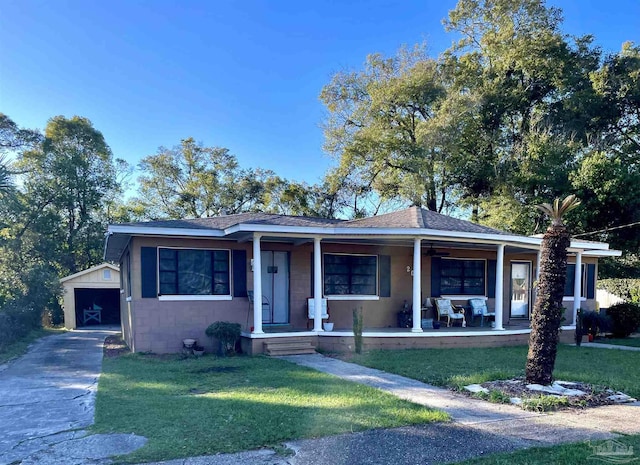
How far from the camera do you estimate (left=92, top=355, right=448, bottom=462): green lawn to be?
4312 millimetres

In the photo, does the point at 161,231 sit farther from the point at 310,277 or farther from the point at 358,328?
the point at 358,328

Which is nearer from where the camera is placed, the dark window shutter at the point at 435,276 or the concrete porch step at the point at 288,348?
the concrete porch step at the point at 288,348

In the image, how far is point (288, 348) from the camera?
10.1 metres

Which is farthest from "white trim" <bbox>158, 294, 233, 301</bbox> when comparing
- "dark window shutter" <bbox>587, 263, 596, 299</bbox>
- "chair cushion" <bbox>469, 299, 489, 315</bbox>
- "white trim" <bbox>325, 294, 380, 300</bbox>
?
"dark window shutter" <bbox>587, 263, 596, 299</bbox>

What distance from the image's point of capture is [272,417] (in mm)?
→ 4961

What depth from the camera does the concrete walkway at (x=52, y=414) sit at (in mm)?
4066

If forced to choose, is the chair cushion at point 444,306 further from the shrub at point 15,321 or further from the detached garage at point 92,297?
the detached garage at point 92,297

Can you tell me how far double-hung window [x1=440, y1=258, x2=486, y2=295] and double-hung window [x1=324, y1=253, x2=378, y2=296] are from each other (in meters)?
2.27

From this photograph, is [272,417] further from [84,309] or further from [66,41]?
Result: [84,309]

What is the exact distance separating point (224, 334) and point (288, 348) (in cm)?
145

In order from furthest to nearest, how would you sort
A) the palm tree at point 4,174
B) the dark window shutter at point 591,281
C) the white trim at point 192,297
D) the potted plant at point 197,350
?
Result: the dark window shutter at point 591,281 → the palm tree at point 4,174 → the white trim at point 192,297 → the potted plant at point 197,350

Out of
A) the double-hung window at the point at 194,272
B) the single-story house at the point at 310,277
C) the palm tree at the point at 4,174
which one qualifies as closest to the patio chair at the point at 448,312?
the single-story house at the point at 310,277

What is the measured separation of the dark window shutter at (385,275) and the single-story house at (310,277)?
3 cm

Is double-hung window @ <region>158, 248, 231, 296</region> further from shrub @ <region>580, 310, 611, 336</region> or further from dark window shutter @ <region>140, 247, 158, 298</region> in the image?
shrub @ <region>580, 310, 611, 336</region>
